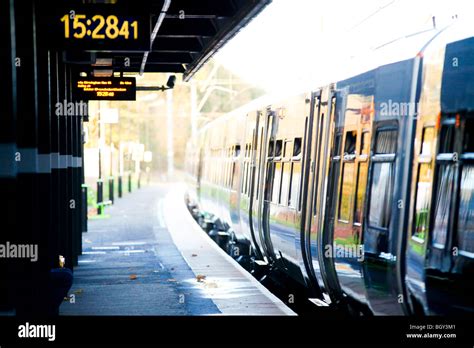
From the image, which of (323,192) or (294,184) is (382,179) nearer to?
(323,192)

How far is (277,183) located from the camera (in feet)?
52.9

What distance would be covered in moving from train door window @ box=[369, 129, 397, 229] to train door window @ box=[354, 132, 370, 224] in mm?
255

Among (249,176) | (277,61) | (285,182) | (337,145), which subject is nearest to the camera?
(337,145)

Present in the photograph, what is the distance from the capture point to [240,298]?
14.3 meters

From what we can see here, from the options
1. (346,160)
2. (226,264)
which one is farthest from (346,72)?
(226,264)

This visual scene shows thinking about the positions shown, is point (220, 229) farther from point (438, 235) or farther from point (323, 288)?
point (438, 235)

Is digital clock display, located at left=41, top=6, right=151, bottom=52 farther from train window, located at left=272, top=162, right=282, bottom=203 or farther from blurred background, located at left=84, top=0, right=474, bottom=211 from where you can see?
train window, located at left=272, top=162, right=282, bottom=203

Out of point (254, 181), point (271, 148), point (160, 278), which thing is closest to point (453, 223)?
point (271, 148)

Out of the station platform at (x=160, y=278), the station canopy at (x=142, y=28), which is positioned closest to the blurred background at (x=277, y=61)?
the station canopy at (x=142, y=28)

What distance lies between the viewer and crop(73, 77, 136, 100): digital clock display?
733 inches

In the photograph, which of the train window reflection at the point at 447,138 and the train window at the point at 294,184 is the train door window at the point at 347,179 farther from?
the train window at the point at 294,184

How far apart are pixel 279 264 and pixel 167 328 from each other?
642cm

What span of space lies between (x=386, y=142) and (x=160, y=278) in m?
8.38

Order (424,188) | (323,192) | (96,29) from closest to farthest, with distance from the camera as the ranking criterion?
(424,188)
(323,192)
(96,29)
